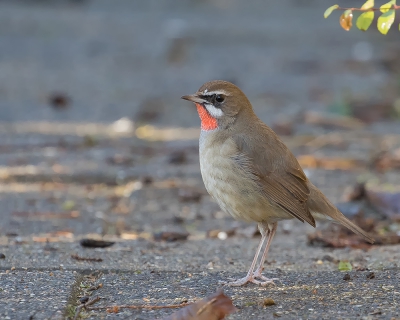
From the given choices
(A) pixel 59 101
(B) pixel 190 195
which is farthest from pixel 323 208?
(A) pixel 59 101

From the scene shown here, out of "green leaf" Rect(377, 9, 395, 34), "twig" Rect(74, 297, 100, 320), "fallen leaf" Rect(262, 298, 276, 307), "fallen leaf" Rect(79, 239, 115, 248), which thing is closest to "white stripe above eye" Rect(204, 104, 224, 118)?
"fallen leaf" Rect(79, 239, 115, 248)

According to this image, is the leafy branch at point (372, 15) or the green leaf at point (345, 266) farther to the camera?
the green leaf at point (345, 266)

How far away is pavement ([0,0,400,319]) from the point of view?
157 inches

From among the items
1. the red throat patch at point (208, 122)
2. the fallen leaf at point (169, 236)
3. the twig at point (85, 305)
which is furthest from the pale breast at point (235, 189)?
the twig at point (85, 305)

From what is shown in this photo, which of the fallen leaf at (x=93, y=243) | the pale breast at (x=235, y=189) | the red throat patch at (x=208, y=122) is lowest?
the fallen leaf at (x=93, y=243)

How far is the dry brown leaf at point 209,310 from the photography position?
329 cm

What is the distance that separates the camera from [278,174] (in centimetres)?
479

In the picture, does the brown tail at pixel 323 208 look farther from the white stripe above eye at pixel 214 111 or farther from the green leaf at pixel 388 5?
the green leaf at pixel 388 5

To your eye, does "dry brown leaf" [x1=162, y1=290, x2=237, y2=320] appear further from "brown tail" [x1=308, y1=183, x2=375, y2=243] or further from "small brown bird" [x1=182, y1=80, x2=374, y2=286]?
"brown tail" [x1=308, y1=183, x2=375, y2=243]

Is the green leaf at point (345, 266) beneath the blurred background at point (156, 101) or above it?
beneath

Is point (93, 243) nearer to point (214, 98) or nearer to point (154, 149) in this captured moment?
point (214, 98)

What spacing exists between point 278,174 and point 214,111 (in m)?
0.64

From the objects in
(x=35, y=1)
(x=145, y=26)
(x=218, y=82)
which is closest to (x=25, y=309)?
(x=218, y=82)

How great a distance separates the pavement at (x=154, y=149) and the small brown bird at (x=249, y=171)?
0.32 metres
